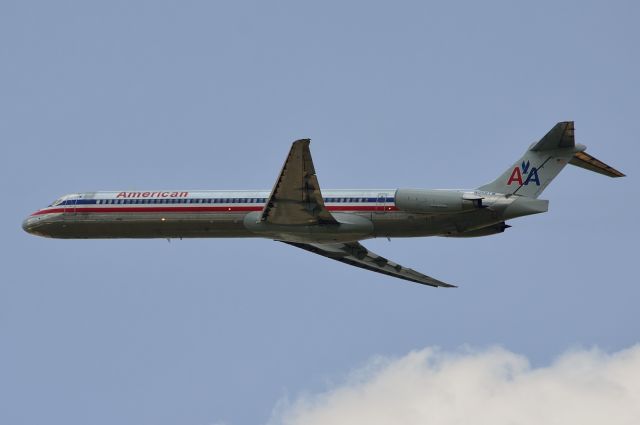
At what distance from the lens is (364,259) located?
5950 centimetres

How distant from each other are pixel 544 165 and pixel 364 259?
11.1 meters

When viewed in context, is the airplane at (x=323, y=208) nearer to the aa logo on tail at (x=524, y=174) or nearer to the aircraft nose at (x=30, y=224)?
the aa logo on tail at (x=524, y=174)

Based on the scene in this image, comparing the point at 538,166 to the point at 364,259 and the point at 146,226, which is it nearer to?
the point at 364,259

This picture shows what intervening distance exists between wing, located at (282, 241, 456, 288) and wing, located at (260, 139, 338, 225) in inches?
221

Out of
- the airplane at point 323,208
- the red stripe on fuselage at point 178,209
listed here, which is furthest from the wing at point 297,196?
the red stripe on fuselage at point 178,209

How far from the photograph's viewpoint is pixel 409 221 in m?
51.4

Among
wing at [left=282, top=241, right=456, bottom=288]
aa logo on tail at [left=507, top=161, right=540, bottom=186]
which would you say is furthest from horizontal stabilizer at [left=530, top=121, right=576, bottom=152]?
wing at [left=282, top=241, right=456, bottom=288]

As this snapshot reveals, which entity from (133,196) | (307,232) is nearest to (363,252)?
(307,232)

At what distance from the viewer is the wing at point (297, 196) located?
163ft

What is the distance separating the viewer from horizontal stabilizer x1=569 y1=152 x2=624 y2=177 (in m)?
51.4

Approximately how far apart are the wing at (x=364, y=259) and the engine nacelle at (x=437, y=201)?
24.6 feet

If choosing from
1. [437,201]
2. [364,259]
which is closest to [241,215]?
[364,259]

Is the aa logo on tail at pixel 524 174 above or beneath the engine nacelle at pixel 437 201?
above

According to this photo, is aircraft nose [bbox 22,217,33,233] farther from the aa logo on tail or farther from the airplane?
the aa logo on tail
